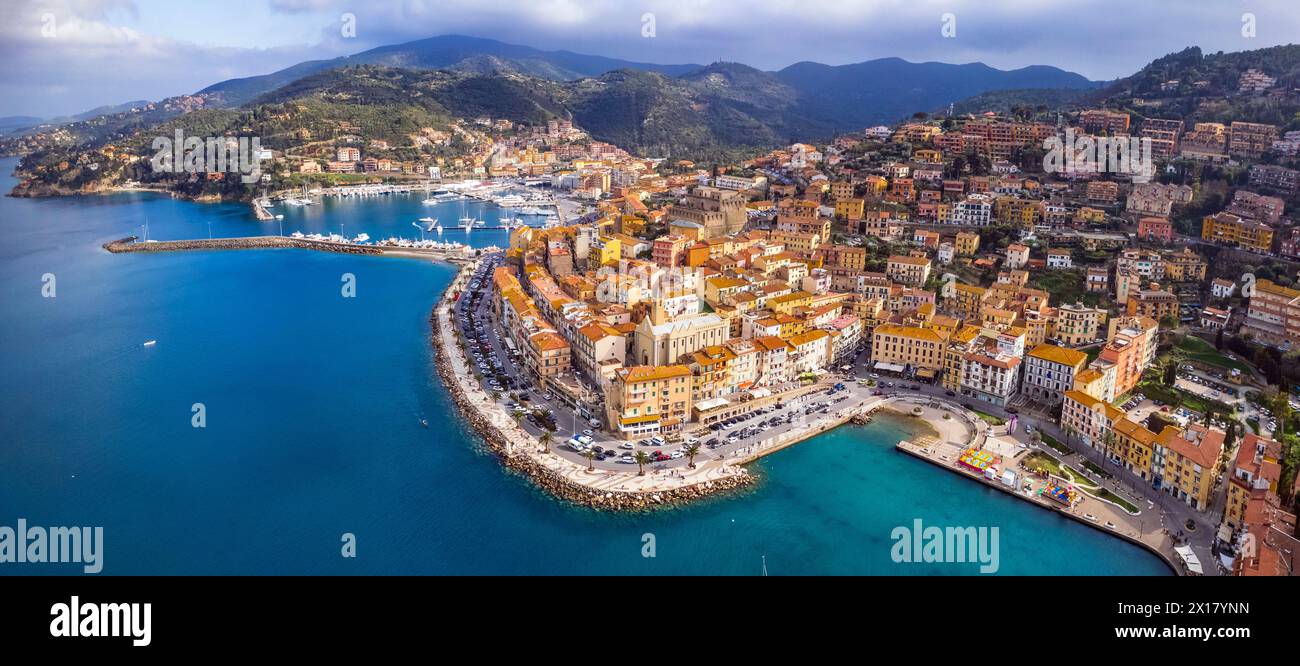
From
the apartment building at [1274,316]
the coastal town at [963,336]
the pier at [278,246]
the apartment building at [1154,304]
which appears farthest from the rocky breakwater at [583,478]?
the pier at [278,246]

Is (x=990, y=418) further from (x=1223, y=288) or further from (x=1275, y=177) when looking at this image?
(x=1275, y=177)

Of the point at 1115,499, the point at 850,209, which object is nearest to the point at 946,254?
the point at 850,209

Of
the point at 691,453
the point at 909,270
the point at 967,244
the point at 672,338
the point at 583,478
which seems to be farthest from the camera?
the point at 967,244

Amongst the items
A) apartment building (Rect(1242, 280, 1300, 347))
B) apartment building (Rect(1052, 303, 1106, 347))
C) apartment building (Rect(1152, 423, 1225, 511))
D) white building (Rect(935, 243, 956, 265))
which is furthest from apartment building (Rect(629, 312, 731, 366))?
apartment building (Rect(1242, 280, 1300, 347))

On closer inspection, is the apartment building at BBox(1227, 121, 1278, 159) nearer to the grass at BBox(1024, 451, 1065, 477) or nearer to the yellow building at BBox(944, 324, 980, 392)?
the yellow building at BBox(944, 324, 980, 392)

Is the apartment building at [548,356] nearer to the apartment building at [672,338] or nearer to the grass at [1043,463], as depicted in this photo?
the apartment building at [672,338]

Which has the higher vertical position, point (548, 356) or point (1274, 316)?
point (1274, 316)
